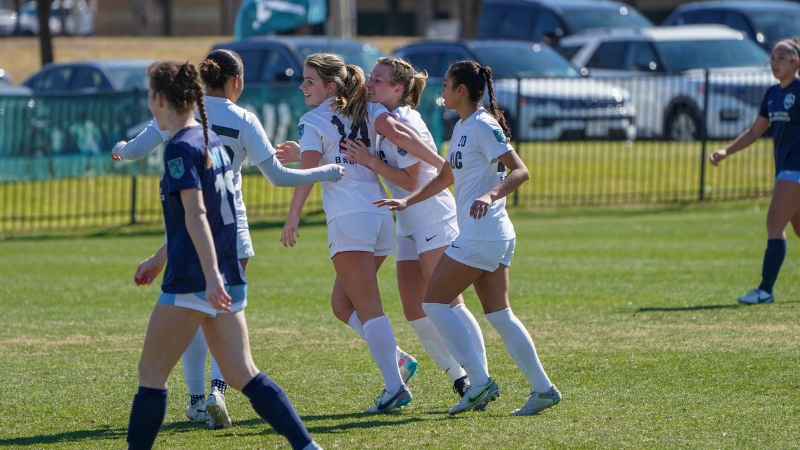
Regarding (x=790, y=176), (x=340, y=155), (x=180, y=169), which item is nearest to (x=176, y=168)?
(x=180, y=169)

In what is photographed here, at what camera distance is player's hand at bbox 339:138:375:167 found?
5820 millimetres

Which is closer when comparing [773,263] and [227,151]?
[227,151]

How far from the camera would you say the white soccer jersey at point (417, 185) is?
5977 mm

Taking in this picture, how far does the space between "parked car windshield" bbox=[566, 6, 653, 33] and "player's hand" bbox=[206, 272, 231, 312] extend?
2186 cm

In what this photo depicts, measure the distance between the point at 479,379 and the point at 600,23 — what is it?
21.5 metres

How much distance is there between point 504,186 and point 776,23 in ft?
69.8

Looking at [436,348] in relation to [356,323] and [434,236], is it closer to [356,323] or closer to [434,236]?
[356,323]

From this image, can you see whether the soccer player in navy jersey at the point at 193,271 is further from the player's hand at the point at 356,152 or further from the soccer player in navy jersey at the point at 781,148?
the soccer player in navy jersey at the point at 781,148

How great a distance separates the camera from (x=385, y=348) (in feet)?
19.1

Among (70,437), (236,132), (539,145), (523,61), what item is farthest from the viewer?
(523,61)

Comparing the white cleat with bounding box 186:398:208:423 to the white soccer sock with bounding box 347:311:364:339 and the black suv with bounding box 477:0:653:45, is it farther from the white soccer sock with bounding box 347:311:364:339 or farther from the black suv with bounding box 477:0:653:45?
the black suv with bounding box 477:0:653:45

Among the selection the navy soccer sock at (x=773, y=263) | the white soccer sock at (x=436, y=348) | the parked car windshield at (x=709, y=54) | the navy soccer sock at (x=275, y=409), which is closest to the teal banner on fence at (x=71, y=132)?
the parked car windshield at (x=709, y=54)

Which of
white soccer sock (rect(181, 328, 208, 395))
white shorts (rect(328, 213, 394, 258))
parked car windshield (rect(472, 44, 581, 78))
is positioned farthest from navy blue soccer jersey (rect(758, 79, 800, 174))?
parked car windshield (rect(472, 44, 581, 78))

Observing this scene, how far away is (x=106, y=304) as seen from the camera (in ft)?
31.9
